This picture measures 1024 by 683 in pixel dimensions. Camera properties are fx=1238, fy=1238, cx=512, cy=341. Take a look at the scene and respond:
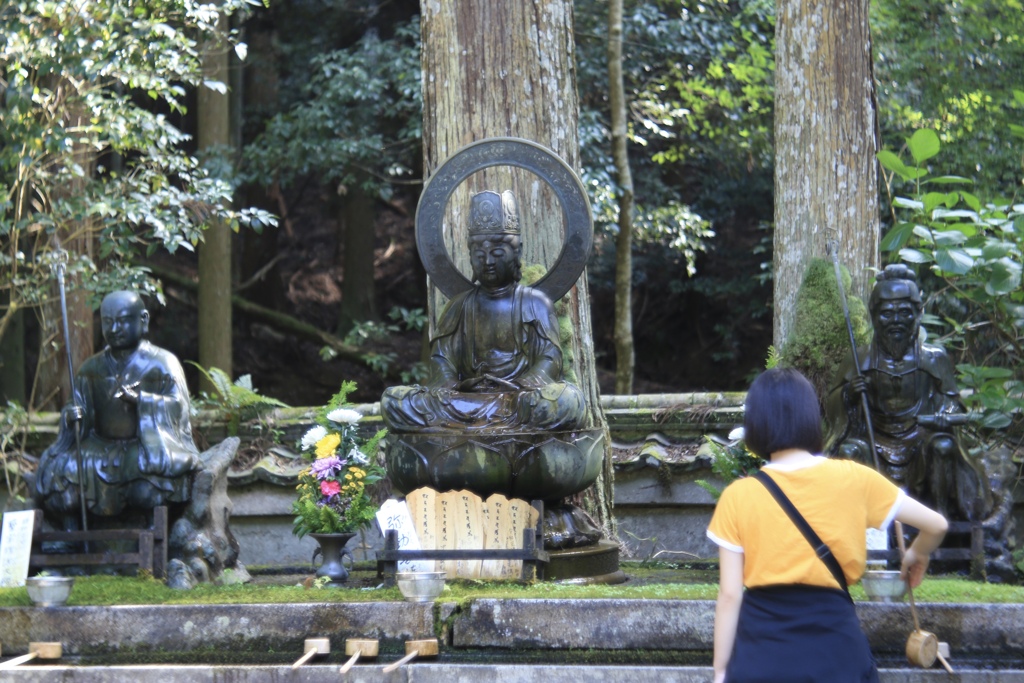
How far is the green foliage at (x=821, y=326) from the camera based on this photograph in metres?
7.70

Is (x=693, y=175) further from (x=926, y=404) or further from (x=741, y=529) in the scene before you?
(x=741, y=529)

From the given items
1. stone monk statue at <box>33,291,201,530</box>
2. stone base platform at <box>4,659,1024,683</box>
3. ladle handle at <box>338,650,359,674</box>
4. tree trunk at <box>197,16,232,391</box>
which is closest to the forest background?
tree trunk at <box>197,16,232,391</box>

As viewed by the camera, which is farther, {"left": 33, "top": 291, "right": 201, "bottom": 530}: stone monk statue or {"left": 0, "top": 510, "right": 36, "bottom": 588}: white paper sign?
{"left": 33, "top": 291, "right": 201, "bottom": 530}: stone monk statue

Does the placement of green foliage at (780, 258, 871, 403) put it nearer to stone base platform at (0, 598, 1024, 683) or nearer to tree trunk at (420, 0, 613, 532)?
tree trunk at (420, 0, 613, 532)

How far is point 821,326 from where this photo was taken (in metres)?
7.75

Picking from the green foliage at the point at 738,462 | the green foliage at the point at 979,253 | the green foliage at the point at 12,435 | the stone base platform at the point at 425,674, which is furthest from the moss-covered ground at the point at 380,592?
the green foliage at the point at 12,435

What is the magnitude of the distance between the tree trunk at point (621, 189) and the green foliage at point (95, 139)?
3602 mm

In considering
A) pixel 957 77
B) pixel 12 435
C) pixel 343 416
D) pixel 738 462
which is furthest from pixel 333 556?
pixel 957 77

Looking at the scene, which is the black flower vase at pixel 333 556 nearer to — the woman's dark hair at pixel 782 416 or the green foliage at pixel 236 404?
the green foliage at pixel 236 404

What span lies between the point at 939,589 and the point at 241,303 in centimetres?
1110

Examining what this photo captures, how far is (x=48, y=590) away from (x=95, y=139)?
4.21 metres

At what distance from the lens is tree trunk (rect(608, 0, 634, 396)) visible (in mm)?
11250

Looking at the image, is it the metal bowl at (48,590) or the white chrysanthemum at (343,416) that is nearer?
the metal bowl at (48,590)

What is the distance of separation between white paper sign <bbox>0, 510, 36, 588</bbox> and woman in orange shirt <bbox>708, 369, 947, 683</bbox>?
13.0ft
